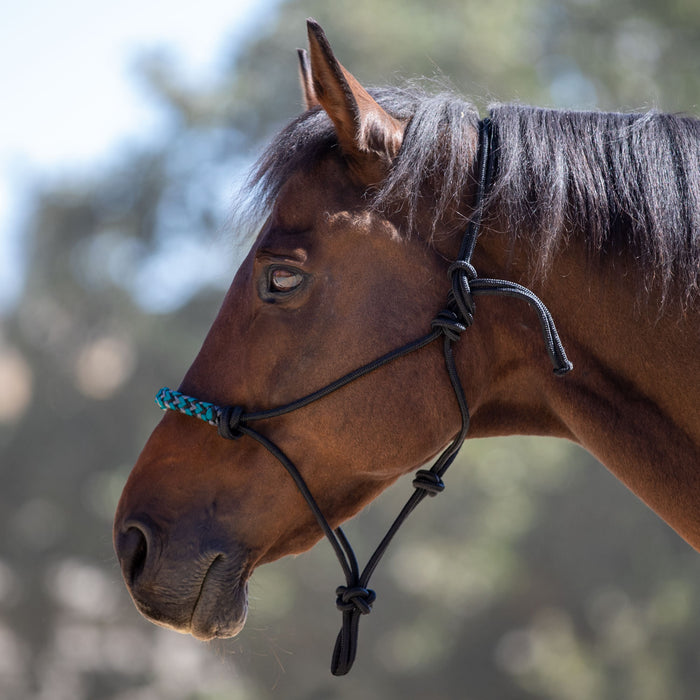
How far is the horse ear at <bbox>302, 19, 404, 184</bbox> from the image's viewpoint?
175 cm

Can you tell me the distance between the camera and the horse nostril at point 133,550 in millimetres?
1829

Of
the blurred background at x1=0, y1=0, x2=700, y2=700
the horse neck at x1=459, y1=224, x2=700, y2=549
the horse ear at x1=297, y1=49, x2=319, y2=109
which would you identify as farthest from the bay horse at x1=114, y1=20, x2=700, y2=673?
the blurred background at x1=0, y1=0, x2=700, y2=700

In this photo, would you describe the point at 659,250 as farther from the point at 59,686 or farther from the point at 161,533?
the point at 59,686

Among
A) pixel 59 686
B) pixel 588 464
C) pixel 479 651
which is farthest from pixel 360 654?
pixel 59 686

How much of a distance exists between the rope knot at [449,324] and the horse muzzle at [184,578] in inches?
27.4

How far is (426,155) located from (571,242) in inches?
15.8

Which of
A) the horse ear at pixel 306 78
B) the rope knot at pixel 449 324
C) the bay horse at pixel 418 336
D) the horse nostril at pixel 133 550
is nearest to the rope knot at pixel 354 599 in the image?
the bay horse at pixel 418 336

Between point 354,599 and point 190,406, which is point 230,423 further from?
point 354,599

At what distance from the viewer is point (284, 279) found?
6.13 ft

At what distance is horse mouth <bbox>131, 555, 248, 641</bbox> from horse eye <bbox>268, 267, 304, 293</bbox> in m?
0.64

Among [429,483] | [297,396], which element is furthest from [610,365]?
[297,396]

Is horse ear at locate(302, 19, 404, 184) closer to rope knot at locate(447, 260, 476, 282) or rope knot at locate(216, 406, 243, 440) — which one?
rope knot at locate(447, 260, 476, 282)

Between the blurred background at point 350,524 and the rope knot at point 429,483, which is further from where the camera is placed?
the blurred background at point 350,524

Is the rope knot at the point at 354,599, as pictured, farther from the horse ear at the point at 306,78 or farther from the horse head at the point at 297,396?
the horse ear at the point at 306,78
